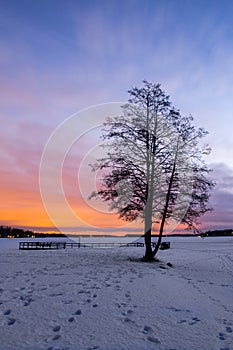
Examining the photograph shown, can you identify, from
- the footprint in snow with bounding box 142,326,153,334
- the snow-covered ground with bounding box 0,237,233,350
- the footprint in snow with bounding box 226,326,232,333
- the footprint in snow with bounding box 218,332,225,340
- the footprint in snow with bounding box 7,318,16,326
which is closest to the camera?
the snow-covered ground with bounding box 0,237,233,350

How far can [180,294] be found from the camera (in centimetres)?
945

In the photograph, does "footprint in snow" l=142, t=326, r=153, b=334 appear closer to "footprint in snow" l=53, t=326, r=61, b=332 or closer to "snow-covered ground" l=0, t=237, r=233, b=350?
A: "snow-covered ground" l=0, t=237, r=233, b=350

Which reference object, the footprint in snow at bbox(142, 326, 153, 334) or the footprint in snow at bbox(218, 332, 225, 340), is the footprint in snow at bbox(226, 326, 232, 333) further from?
the footprint in snow at bbox(142, 326, 153, 334)

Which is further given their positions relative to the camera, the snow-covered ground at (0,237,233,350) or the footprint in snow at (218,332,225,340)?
the footprint in snow at (218,332,225,340)

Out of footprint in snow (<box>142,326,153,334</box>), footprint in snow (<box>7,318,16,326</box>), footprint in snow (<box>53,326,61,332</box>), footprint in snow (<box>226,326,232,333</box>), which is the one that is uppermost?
footprint in snow (<box>7,318,16,326</box>)

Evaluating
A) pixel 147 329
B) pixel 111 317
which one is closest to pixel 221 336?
pixel 147 329

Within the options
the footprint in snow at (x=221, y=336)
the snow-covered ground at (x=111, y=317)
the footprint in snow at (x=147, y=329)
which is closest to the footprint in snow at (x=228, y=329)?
the snow-covered ground at (x=111, y=317)

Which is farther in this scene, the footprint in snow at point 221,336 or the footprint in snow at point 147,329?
the footprint in snow at point 147,329

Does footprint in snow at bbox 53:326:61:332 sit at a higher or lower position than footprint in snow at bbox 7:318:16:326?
lower

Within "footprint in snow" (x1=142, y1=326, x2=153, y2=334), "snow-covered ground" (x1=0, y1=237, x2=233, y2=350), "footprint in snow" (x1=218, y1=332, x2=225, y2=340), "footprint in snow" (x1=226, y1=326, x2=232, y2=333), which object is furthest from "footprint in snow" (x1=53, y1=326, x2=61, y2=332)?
"footprint in snow" (x1=226, y1=326, x2=232, y2=333)

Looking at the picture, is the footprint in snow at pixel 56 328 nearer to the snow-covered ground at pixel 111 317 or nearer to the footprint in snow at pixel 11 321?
the snow-covered ground at pixel 111 317

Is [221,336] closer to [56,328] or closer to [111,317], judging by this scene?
[111,317]

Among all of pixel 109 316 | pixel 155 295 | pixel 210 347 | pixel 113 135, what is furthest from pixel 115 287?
pixel 113 135

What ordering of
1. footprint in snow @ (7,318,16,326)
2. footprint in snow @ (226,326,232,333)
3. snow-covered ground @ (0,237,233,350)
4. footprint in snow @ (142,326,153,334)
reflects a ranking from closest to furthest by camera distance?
snow-covered ground @ (0,237,233,350)
footprint in snow @ (142,326,153,334)
footprint in snow @ (7,318,16,326)
footprint in snow @ (226,326,232,333)
